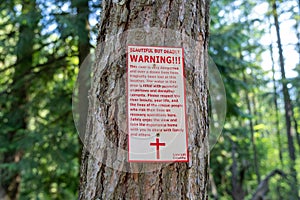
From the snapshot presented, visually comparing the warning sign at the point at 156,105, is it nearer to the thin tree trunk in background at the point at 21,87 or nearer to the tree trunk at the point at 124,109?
the tree trunk at the point at 124,109

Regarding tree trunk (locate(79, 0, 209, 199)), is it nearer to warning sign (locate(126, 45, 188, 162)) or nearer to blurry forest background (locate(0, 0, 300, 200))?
warning sign (locate(126, 45, 188, 162))

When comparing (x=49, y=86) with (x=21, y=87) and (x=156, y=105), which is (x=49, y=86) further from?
(x=156, y=105)

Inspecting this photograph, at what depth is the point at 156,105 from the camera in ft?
3.93

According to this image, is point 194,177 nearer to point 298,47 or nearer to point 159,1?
point 159,1

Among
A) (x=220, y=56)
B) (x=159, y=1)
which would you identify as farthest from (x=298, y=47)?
(x=159, y=1)

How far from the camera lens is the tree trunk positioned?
1.15 meters

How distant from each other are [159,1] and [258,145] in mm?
9213

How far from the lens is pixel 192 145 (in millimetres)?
1221

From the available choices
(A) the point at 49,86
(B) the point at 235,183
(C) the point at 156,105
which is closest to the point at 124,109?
(C) the point at 156,105

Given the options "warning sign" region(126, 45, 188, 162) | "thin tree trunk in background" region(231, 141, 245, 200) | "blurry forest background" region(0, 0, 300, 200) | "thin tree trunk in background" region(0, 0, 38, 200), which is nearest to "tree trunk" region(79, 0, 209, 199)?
"warning sign" region(126, 45, 188, 162)

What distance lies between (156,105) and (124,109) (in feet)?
0.37

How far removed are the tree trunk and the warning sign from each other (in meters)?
0.02

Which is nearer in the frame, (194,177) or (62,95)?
(194,177)

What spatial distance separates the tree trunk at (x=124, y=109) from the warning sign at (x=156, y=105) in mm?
24
